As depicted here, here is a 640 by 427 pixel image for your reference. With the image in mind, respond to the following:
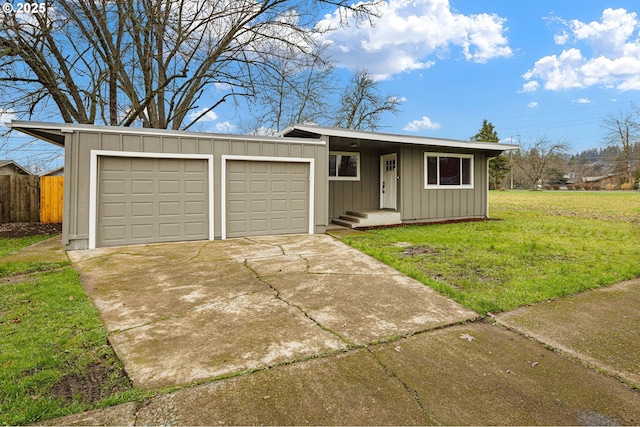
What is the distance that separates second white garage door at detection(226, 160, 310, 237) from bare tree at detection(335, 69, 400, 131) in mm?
12026

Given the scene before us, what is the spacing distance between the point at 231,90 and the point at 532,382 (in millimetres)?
13625

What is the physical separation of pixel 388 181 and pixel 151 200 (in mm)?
7096

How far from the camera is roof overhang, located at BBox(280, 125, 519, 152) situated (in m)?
→ 8.65

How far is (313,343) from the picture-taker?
2662 millimetres

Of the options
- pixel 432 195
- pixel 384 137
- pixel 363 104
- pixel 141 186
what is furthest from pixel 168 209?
pixel 363 104

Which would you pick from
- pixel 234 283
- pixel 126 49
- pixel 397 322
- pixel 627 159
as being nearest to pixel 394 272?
pixel 397 322

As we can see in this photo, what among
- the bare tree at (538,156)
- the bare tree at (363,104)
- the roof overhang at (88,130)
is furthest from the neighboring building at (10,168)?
the bare tree at (538,156)

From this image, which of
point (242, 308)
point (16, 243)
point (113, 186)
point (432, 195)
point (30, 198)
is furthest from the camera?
point (30, 198)

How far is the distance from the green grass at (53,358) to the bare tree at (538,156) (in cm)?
5421

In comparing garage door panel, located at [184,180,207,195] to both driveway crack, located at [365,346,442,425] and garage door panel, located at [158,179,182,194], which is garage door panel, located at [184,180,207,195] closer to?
garage door panel, located at [158,179,182,194]

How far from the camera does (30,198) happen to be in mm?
11266

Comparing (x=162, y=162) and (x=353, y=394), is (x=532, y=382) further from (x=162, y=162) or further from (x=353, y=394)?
(x=162, y=162)

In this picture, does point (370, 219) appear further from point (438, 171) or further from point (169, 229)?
point (169, 229)

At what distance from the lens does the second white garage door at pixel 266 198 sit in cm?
780
